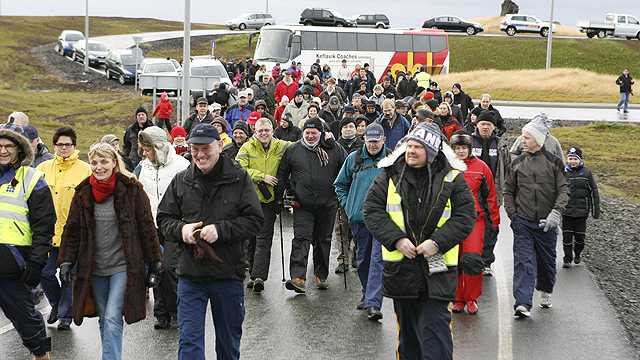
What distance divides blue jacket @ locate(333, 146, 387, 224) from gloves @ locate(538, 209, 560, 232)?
1.95 meters

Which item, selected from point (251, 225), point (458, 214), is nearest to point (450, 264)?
point (458, 214)

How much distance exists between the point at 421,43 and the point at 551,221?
38.3 metres

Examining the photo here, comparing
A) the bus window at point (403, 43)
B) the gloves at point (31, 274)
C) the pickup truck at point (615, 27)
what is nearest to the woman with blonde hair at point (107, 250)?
the gloves at point (31, 274)

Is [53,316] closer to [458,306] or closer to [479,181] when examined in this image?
[458,306]

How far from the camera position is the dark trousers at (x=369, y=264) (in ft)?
23.7

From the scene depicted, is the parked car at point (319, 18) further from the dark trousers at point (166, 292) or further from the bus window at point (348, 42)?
the dark trousers at point (166, 292)

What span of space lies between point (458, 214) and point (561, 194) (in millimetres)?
2991

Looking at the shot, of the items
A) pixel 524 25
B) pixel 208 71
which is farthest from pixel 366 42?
pixel 524 25

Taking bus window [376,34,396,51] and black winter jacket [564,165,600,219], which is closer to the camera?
black winter jacket [564,165,600,219]

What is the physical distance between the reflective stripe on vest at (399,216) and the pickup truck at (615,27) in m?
68.1

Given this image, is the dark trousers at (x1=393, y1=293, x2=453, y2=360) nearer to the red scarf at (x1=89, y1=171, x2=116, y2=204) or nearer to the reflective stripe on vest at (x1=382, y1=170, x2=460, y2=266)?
the reflective stripe on vest at (x1=382, y1=170, x2=460, y2=266)

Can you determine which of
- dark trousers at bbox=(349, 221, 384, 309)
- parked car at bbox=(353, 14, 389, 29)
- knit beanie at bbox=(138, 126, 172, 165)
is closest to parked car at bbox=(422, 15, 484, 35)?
parked car at bbox=(353, 14, 389, 29)

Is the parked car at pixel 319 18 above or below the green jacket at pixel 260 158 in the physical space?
above

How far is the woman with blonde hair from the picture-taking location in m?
5.31
